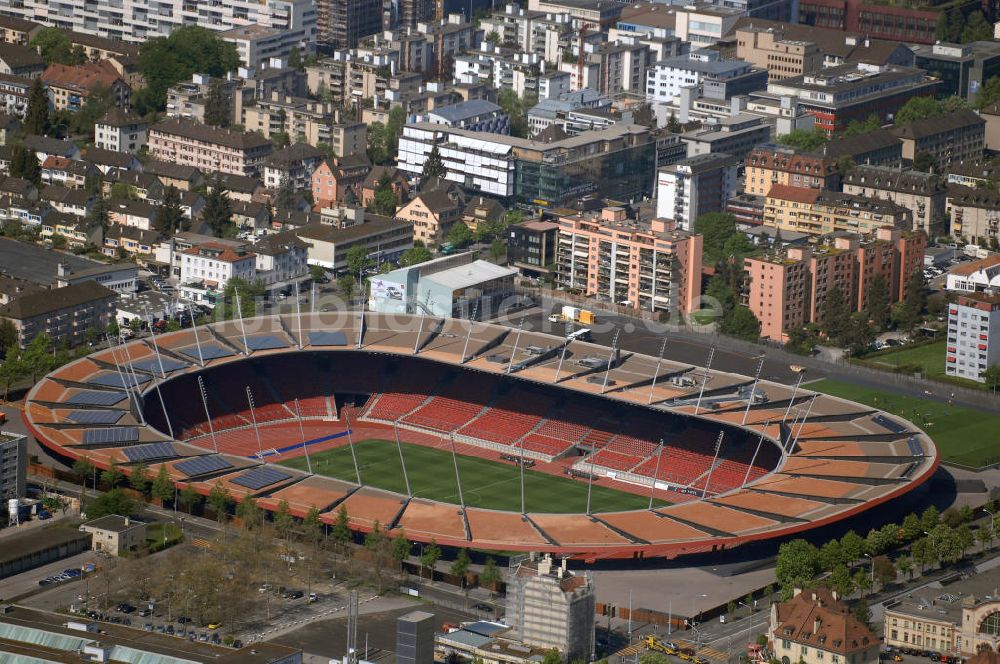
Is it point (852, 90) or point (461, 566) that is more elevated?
point (852, 90)

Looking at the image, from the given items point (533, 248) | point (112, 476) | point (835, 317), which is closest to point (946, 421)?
point (835, 317)

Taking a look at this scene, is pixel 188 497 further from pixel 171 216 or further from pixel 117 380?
pixel 171 216

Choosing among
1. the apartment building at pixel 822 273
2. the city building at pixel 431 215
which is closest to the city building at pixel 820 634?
the apartment building at pixel 822 273

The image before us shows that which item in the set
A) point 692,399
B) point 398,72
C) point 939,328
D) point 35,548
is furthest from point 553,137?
point 35,548

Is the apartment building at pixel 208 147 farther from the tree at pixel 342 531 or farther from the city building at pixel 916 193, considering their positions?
the tree at pixel 342 531

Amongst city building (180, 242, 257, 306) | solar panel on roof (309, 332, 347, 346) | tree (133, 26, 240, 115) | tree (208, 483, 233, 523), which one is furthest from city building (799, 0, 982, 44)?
tree (208, 483, 233, 523)

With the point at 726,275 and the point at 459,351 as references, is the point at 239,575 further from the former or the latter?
the point at 726,275
